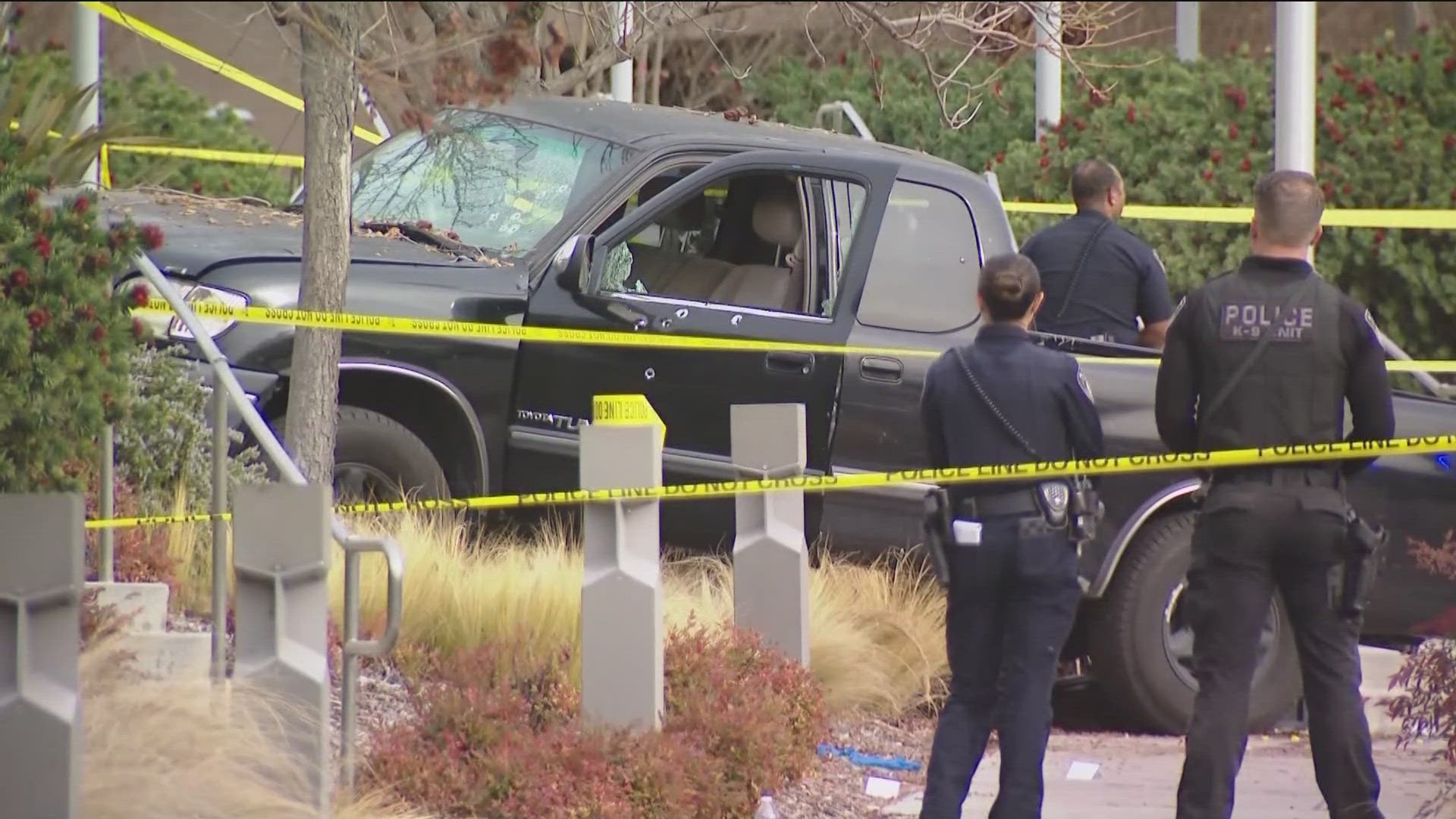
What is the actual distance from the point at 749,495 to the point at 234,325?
6.00 ft

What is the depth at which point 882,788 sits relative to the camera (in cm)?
663

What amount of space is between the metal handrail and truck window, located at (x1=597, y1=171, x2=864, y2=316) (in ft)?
6.57

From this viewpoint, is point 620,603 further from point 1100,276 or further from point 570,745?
point 1100,276

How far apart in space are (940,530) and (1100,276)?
9.00ft

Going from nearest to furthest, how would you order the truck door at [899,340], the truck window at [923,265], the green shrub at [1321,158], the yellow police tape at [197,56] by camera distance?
1. the truck door at [899,340]
2. the truck window at [923,265]
3. the yellow police tape at [197,56]
4. the green shrub at [1321,158]

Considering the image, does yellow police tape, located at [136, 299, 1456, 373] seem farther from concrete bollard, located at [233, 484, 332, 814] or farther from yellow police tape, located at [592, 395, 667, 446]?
concrete bollard, located at [233, 484, 332, 814]

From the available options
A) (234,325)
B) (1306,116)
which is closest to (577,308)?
(234,325)

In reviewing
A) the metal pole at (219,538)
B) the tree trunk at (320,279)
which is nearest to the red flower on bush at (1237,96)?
the tree trunk at (320,279)

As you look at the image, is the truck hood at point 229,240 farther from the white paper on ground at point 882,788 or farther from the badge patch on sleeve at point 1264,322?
the badge patch on sleeve at point 1264,322

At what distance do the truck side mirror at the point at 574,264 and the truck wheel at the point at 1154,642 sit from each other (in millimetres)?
2216

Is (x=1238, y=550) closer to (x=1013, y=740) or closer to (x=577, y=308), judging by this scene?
(x=1013, y=740)

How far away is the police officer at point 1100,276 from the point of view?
7.99 metres

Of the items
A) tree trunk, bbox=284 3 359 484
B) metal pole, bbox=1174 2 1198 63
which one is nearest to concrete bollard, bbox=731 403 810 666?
tree trunk, bbox=284 3 359 484

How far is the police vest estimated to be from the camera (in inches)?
211
